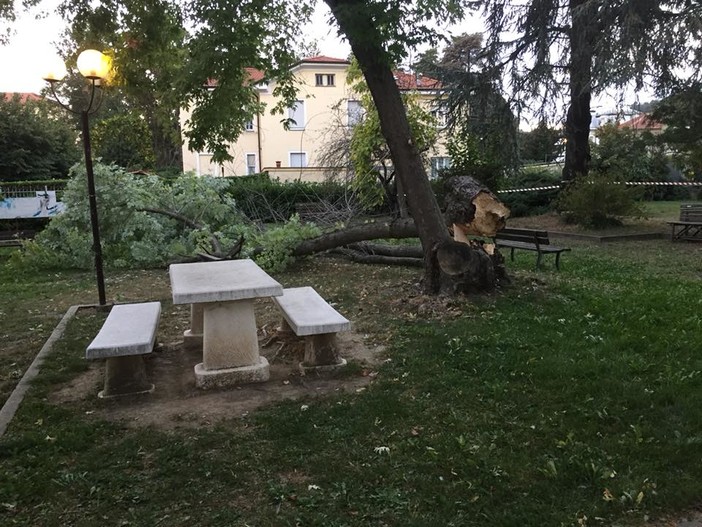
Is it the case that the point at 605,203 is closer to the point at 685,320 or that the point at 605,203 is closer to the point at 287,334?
the point at 685,320

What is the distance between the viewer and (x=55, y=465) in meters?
3.29

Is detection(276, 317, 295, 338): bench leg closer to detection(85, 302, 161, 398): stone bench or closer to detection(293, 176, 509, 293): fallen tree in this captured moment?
detection(85, 302, 161, 398): stone bench

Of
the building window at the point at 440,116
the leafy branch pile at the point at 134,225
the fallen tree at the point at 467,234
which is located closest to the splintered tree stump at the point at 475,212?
the fallen tree at the point at 467,234

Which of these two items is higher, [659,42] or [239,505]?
[659,42]

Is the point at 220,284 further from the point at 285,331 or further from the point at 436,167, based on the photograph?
the point at 436,167

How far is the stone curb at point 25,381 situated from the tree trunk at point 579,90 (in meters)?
11.2

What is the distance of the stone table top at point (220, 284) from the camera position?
4.20 metres

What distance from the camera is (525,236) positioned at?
9484 mm

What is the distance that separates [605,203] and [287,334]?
1126cm

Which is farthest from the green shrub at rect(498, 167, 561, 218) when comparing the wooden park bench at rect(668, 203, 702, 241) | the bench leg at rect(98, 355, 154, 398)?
the bench leg at rect(98, 355, 154, 398)

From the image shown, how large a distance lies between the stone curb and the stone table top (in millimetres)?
1315

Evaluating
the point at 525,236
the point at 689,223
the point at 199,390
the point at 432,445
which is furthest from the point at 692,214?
the point at 199,390

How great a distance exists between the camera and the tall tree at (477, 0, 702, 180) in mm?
11984

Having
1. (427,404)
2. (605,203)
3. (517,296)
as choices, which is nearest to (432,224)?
(517,296)
